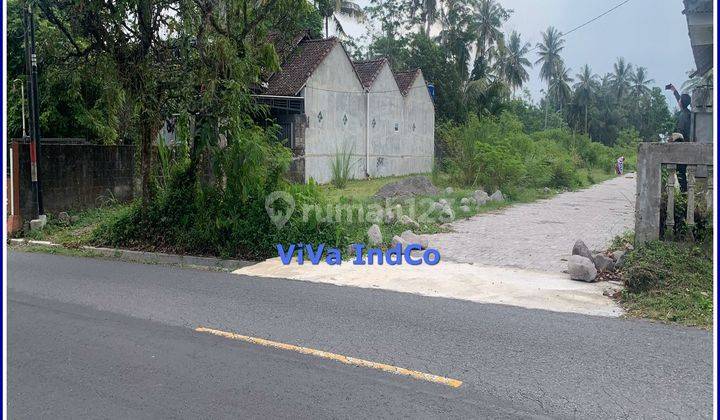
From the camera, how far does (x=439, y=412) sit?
14.0 feet

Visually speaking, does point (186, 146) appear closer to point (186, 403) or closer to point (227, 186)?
point (227, 186)

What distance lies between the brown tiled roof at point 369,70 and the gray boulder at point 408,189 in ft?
37.4

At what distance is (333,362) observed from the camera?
5.25 meters

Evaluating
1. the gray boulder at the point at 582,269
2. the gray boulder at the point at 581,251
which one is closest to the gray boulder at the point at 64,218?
the gray boulder at the point at 581,251

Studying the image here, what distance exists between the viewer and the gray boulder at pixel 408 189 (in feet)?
60.1

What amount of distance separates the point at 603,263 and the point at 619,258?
325mm

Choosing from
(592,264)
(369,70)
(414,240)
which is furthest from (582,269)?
(369,70)

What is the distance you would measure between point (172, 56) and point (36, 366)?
7728 millimetres

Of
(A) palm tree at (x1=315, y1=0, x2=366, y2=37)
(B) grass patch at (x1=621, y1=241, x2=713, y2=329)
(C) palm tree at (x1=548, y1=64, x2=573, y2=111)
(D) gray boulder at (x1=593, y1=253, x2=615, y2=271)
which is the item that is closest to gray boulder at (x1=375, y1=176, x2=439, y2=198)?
(D) gray boulder at (x1=593, y1=253, x2=615, y2=271)

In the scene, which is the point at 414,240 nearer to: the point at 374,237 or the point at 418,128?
the point at 374,237

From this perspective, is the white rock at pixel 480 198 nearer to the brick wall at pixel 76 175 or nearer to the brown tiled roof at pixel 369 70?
the brick wall at pixel 76 175

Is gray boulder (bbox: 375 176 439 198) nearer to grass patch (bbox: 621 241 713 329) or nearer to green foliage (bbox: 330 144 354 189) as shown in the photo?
green foliage (bbox: 330 144 354 189)

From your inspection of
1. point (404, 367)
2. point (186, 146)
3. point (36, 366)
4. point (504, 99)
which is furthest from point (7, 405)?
point (504, 99)

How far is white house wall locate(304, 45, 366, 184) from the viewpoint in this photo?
2552cm
